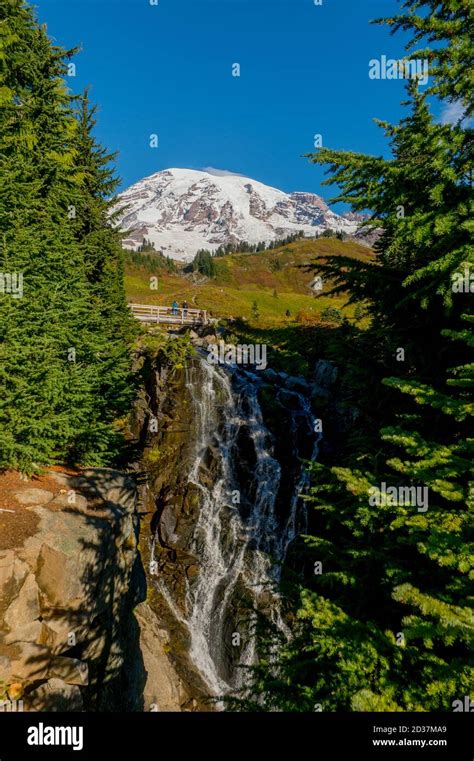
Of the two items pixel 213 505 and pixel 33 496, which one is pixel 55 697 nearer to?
pixel 33 496

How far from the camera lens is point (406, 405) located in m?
7.94

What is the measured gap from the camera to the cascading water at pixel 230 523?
17438mm

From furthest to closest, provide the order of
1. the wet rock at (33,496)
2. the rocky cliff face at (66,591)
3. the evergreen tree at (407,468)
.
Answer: the wet rock at (33,496), the rocky cliff face at (66,591), the evergreen tree at (407,468)

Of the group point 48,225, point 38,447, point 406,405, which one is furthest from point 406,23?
point 38,447

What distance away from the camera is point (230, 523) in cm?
1961

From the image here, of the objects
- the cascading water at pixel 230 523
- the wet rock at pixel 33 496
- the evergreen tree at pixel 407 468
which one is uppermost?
the evergreen tree at pixel 407 468

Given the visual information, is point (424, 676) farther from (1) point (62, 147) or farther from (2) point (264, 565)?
(1) point (62, 147)

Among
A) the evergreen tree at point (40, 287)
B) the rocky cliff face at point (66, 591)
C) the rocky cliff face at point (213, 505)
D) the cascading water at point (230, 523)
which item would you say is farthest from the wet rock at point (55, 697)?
the rocky cliff face at point (213, 505)

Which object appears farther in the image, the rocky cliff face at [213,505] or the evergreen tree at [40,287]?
the rocky cliff face at [213,505]

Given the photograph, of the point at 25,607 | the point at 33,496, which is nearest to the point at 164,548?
the point at 33,496

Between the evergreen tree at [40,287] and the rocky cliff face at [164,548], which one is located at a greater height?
the evergreen tree at [40,287]

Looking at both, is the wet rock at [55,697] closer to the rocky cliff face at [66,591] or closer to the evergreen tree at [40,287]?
the rocky cliff face at [66,591]

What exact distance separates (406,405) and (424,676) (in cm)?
489

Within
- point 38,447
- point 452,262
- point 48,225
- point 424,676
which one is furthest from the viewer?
point 48,225
